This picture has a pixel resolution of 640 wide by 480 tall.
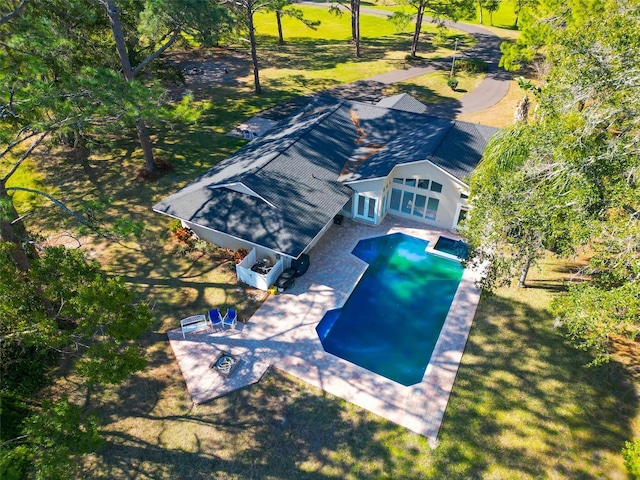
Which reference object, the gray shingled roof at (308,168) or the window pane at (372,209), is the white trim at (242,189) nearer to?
the gray shingled roof at (308,168)

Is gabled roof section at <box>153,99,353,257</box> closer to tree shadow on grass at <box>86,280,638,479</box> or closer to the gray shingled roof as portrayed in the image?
the gray shingled roof

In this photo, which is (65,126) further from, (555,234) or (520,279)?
(520,279)

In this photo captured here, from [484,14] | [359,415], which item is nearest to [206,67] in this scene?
[359,415]

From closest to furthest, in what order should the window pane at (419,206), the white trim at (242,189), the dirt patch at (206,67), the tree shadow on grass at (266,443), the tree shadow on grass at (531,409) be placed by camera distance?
the tree shadow on grass at (266,443)
the tree shadow on grass at (531,409)
the white trim at (242,189)
the window pane at (419,206)
the dirt patch at (206,67)

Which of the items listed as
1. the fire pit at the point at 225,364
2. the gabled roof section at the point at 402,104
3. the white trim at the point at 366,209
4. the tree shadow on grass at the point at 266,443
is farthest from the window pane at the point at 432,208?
the fire pit at the point at 225,364

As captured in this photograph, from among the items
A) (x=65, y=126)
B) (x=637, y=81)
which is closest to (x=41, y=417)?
(x=65, y=126)

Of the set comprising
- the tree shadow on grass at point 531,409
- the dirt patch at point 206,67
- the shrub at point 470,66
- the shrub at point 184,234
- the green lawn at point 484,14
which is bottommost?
the tree shadow on grass at point 531,409
